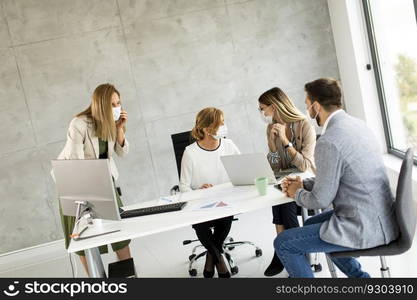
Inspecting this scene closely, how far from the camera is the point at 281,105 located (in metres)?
4.22

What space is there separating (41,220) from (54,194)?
317 mm

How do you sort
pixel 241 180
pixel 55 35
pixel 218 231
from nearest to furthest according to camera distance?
1. pixel 241 180
2. pixel 218 231
3. pixel 55 35

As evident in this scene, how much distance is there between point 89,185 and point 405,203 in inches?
67.6

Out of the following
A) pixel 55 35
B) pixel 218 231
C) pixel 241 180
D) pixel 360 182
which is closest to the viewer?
pixel 360 182

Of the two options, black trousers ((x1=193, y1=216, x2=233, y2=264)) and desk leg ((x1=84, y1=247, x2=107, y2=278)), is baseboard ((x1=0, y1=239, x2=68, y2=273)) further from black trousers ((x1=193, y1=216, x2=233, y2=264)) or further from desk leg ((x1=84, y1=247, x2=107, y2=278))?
desk leg ((x1=84, y1=247, x2=107, y2=278))

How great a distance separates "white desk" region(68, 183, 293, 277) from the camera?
327 centimetres

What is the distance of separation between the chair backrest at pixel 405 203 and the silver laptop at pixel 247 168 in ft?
3.29

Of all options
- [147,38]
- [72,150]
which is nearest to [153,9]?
[147,38]

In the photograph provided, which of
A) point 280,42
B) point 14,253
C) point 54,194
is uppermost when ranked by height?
point 280,42

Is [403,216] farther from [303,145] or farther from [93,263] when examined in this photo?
[93,263]

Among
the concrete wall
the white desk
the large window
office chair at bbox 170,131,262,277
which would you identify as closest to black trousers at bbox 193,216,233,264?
office chair at bbox 170,131,262,277

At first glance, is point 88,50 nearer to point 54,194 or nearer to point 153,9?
point 153,9

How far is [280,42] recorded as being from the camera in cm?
648

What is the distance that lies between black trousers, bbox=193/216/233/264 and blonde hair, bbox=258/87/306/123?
0.91m
